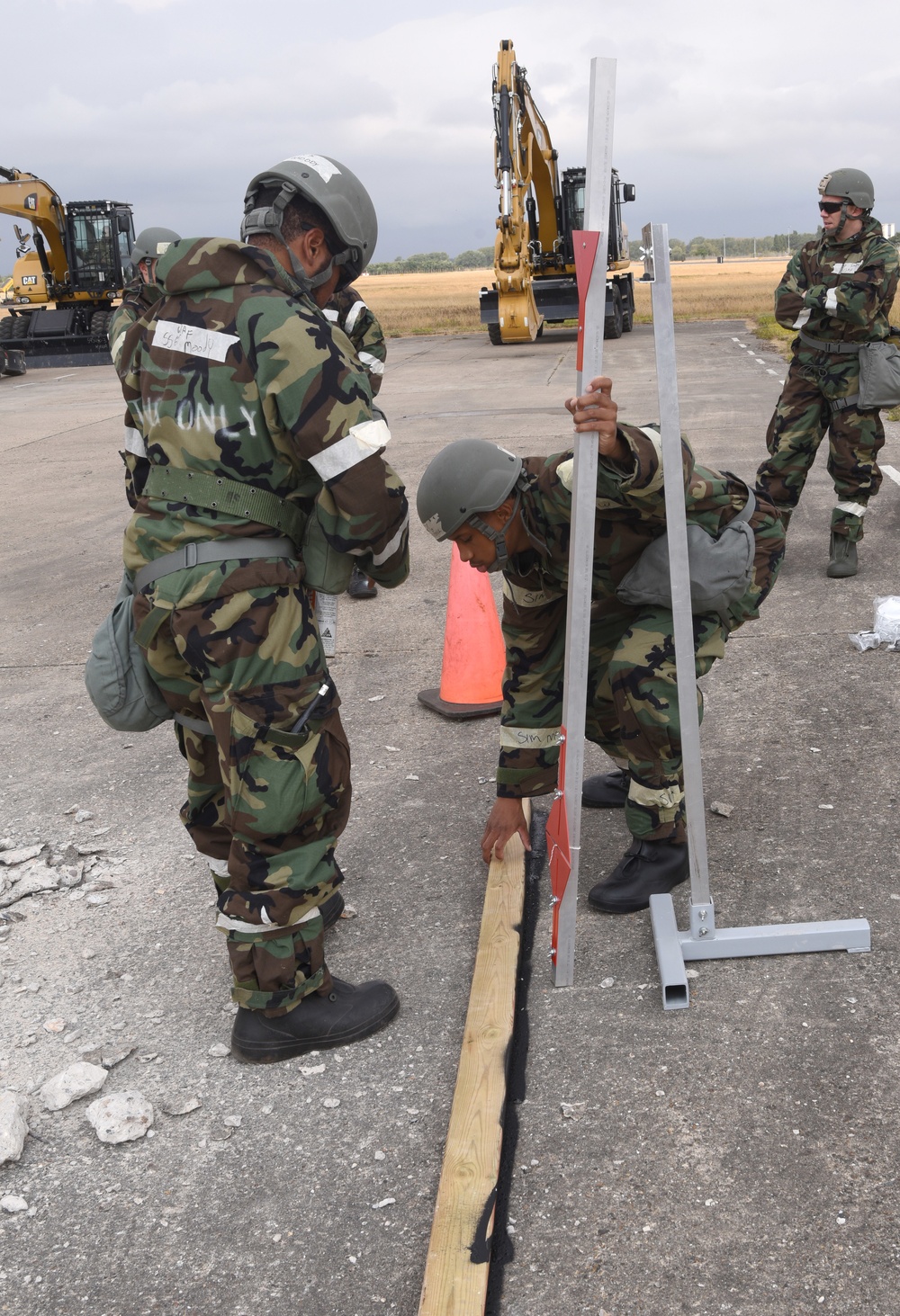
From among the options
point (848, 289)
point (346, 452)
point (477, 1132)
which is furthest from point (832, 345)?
point (477, 1132)

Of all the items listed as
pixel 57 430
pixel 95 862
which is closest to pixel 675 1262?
pixel 95 862

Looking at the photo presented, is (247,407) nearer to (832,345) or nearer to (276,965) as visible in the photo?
(276,965)

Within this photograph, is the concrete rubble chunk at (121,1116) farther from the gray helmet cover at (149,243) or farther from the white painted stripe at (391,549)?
Answer: the gray helmet cover at (149,243)

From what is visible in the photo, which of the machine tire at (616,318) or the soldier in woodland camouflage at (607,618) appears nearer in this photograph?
the soldier in woodland camouflage at (607,618)

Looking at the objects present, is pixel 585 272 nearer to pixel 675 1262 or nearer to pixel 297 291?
pixel 297 291

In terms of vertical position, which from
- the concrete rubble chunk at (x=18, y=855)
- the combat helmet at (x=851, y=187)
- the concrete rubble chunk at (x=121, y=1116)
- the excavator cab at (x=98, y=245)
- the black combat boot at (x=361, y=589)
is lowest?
the concrete rubble chunk at (x=121, y=1116)

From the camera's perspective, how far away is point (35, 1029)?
3.24 m

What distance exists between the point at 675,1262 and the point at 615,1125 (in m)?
0.41

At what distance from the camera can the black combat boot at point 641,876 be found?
357cm

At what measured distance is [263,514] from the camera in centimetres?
275

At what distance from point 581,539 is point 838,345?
4640 mm

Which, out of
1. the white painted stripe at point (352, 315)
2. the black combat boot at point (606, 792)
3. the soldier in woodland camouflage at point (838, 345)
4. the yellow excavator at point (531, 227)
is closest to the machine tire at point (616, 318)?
the yellow excavator at point (531, 227)

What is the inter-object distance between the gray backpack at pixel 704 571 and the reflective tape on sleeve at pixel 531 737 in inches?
18.8

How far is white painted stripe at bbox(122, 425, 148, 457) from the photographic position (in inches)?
115
